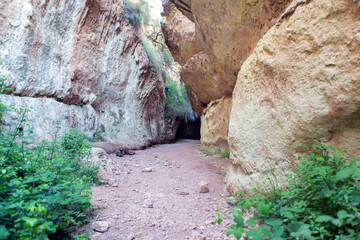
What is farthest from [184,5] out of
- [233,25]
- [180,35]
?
A: [233,25]

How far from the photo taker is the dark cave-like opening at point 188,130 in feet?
59.6

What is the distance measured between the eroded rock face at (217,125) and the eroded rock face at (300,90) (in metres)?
4.08

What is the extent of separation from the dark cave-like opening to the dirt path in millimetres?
13176

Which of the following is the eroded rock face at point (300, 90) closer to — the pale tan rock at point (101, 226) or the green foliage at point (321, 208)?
the green foliage at point (321, 208)

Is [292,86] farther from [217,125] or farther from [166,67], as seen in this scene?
[166,67]

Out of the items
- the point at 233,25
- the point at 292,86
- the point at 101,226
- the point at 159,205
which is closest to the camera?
the point at 101,226

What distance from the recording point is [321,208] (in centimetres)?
161

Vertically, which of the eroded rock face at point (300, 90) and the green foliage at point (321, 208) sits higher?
the eroded rock face at point (300, 90)

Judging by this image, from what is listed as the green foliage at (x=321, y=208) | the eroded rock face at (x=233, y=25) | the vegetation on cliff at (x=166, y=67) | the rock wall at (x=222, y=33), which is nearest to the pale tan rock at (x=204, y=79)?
the rock wall at (x=222, y=33)

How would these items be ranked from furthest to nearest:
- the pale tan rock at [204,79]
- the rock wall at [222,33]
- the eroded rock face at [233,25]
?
the pale tan rock at [204,79] → the rock wall at [222,33] → the eroded rock face at [233,25]

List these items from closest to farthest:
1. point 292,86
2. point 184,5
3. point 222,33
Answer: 1. point 292,86
2. point 222,33
3. point 184,5

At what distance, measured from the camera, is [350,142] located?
1.97m

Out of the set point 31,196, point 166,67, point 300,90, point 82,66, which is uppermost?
point 166,67

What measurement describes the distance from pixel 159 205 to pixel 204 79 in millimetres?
6577
